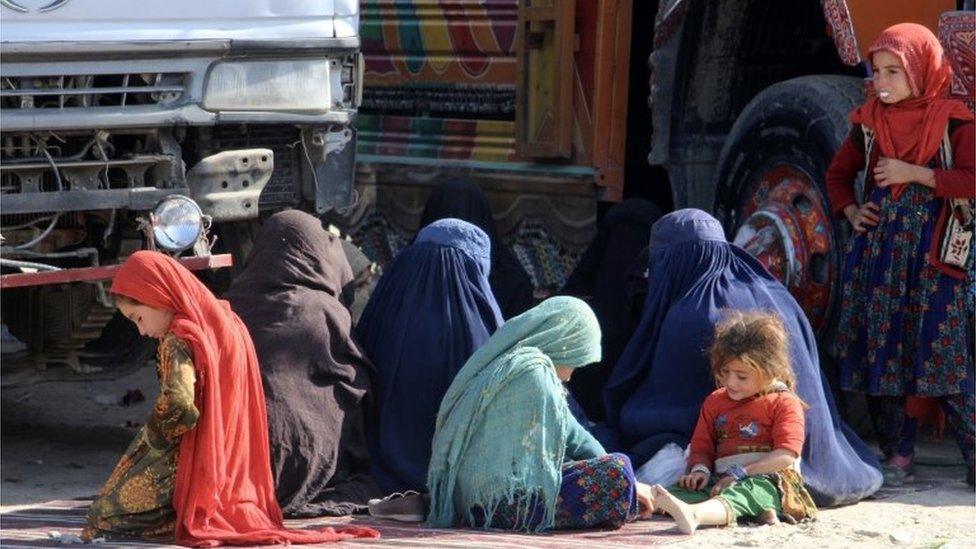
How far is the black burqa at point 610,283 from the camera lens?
6.91 m

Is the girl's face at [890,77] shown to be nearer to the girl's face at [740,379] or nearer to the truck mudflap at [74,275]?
the girl's face at [740,379]

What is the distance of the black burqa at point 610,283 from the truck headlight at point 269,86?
49.6 inches

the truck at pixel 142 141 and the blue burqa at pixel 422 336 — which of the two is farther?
the truck at pixel 142 141

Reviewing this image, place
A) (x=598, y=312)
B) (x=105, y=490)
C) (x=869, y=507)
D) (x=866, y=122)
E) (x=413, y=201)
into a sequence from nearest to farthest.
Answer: (x=105, y=490), (x=869, y=507), (x=866, y=122), (x=598, y=312), (x=413, y=201)

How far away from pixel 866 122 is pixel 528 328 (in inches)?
60.6

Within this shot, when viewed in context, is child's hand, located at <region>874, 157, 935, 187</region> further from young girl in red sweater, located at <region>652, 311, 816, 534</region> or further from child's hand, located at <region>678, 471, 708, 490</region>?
child's hand, located at <region>678, 471, 708, 490</region>

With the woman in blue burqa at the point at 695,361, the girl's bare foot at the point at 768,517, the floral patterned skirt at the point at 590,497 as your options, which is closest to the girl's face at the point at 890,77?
the woman in blue burqa at the point at 695,361

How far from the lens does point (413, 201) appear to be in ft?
30.3

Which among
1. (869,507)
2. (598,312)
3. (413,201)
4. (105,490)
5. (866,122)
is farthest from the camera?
(413,201)

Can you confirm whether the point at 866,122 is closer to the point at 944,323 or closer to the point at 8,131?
the point at 944,323

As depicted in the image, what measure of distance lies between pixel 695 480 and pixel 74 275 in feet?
6.63

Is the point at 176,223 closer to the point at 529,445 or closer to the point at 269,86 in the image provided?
the point at 269,86

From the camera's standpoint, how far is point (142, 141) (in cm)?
654

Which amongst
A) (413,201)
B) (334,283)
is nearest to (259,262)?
(334,283)
